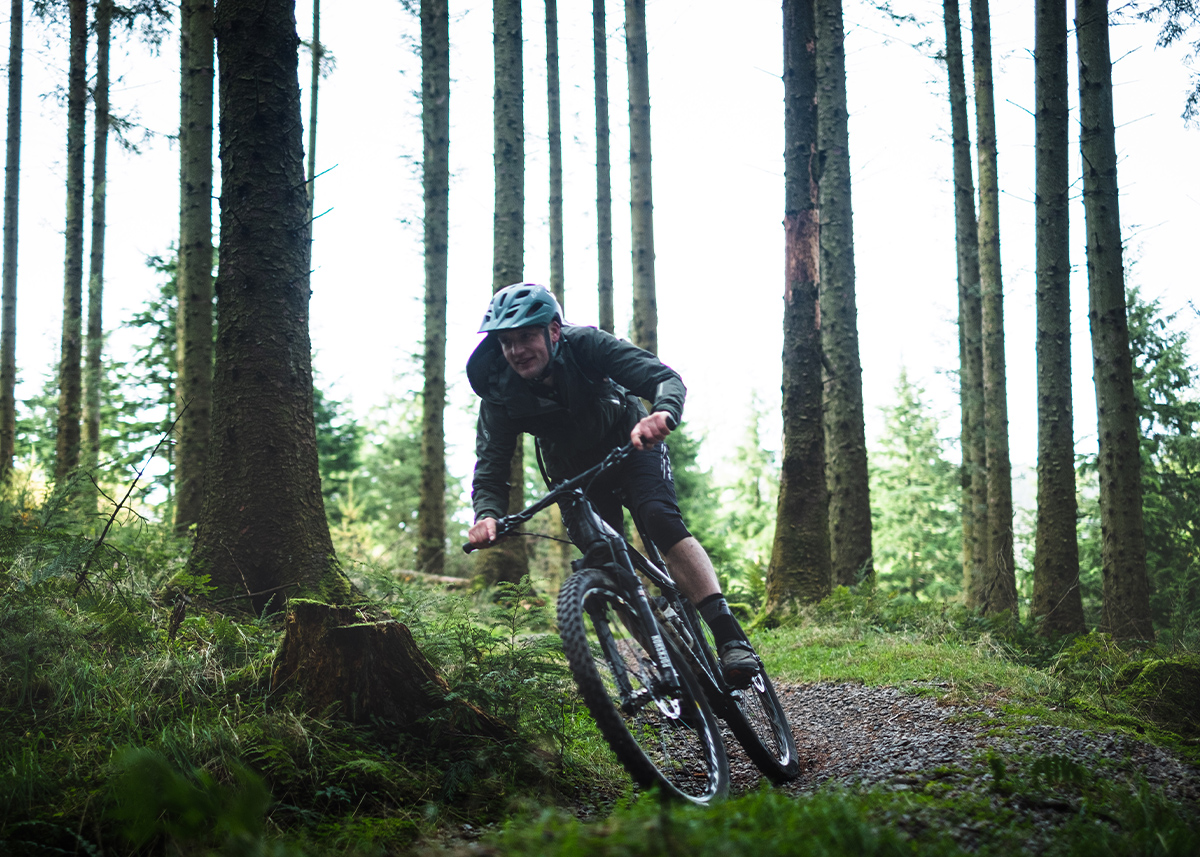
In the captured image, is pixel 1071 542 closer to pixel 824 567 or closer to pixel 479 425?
pixel 824 567

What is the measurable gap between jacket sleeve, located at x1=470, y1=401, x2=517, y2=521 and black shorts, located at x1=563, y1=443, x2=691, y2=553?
0.46 m

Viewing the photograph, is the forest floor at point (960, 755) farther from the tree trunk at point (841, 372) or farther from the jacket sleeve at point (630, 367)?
the tree trunk at point (841, 372)

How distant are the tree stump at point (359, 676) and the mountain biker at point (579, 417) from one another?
0.78 m

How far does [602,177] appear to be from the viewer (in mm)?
17453

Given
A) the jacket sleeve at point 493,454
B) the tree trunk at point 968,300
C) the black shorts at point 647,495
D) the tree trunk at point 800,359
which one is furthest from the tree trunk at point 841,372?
the jacket sleeve at point 493,454

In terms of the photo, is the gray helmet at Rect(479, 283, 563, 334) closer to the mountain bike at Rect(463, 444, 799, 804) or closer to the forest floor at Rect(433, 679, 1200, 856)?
the mountain bike at Rect(463, 444, 799, 804)

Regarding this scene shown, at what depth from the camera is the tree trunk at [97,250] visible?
16156 millimetres

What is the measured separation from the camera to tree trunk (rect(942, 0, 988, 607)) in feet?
52.7

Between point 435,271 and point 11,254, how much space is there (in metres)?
9.51

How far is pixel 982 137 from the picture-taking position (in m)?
16.5

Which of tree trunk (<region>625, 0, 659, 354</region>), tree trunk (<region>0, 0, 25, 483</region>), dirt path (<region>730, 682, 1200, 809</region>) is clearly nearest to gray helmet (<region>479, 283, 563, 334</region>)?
dirt path (<region>730, 682, 1200, 809</region>)

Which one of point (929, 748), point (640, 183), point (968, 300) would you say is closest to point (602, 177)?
point (640, 183)

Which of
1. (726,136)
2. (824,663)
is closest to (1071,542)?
(824,663)

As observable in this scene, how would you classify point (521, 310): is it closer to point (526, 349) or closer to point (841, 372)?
point (526, 349)
